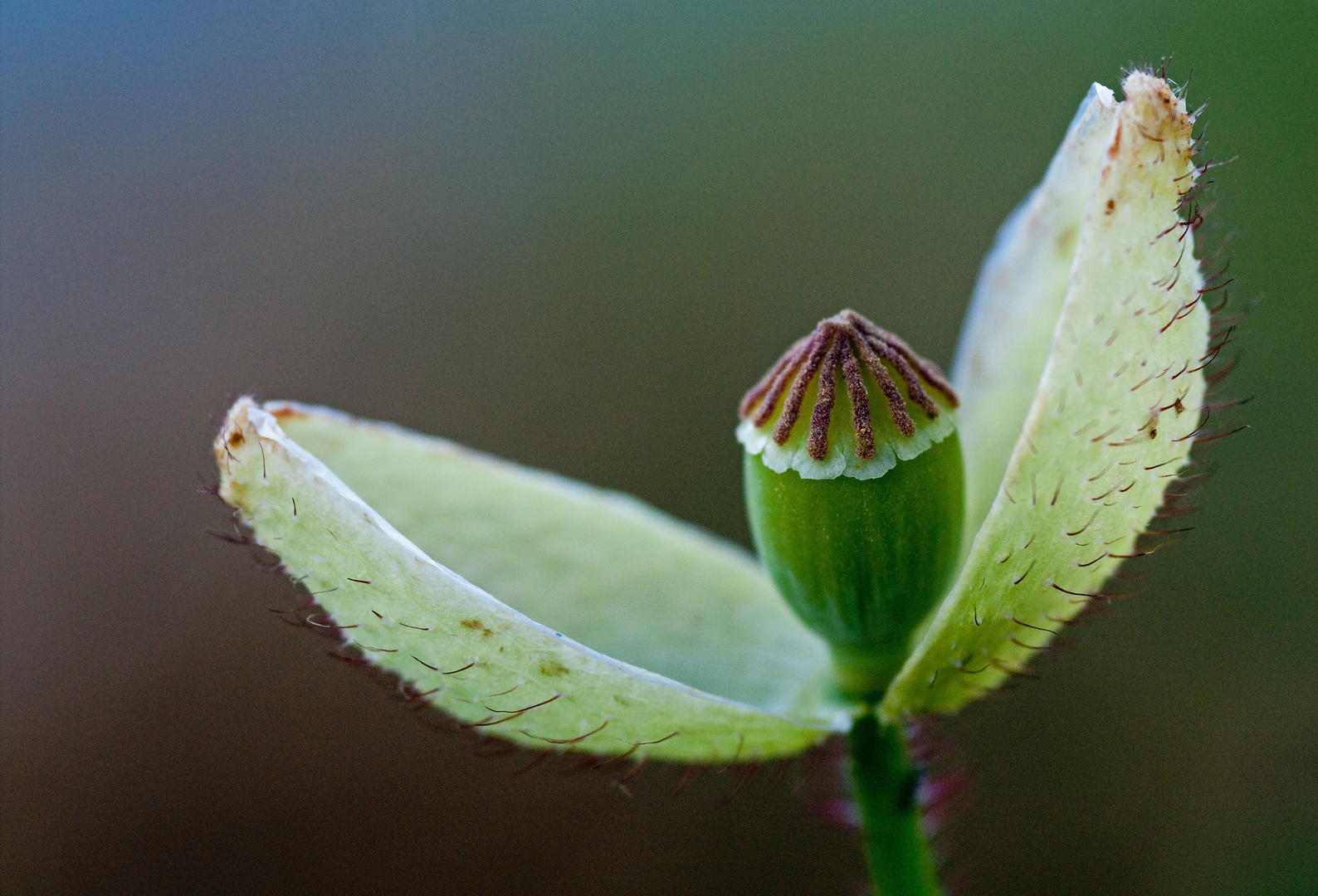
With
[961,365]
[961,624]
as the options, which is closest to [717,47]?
[961,365]

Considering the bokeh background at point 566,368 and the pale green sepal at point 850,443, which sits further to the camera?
the bokeh background at point 566,368

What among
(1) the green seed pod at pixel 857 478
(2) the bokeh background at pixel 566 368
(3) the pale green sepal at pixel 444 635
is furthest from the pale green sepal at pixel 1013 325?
(2) the bokeh background at pixel 566 368

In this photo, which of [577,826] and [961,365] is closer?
[961,365]

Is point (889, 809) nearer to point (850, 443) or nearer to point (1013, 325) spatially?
point (850, 443)

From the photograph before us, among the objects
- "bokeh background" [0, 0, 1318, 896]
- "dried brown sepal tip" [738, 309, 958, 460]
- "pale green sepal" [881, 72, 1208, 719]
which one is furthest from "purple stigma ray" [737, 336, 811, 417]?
"bokeh background" [0, 0, 1318, 896]

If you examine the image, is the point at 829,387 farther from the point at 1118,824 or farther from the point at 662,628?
the point at 1118,824

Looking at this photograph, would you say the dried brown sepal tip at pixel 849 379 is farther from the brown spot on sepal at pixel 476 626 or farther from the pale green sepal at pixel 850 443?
the brown spot on sepal at pixel 476 626

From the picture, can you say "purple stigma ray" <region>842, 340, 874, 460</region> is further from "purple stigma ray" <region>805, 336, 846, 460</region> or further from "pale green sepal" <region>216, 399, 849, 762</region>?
"pale green sepal" <region>216, 399, 849, 762</region>
